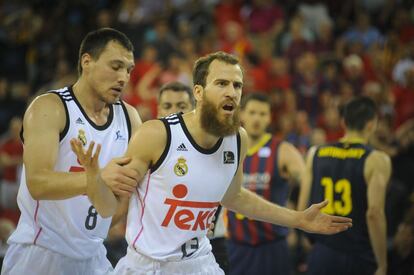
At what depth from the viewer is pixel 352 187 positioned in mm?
7023

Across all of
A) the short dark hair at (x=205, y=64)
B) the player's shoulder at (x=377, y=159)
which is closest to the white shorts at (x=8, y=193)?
the player's shoulder at (x=377, y=159)

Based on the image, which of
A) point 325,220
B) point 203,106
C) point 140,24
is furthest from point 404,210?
point 140,24

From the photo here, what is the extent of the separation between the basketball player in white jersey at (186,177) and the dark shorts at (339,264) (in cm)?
201

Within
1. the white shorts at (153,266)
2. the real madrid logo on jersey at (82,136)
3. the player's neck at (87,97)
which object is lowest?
the white shorts at (153,266)

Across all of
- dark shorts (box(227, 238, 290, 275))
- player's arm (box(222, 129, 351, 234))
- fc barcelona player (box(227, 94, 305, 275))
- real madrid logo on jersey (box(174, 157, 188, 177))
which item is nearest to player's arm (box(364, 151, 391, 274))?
fc barcelona player (box(227, 94, 305, 275))

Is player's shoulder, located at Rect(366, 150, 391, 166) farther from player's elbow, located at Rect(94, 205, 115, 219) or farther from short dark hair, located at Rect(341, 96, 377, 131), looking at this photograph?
player's elbow, located at Rect(94, 205, 115, 219)

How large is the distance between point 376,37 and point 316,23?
4.16ft

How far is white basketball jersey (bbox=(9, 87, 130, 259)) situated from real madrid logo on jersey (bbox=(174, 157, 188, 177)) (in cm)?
68

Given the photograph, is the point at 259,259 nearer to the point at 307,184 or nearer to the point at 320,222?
the point at 307,184

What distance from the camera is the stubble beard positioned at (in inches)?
195

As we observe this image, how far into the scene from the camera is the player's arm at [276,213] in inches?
204

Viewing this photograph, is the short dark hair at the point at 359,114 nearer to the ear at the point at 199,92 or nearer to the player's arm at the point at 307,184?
the player's arm at the point at 307,184

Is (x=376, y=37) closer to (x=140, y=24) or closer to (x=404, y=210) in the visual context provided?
(x=140, y=24)

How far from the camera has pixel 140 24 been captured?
1486 cm
